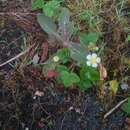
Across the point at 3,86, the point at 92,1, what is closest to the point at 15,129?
the point at 3,86

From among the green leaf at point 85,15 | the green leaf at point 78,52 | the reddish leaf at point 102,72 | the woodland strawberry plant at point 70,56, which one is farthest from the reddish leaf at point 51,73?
the green leaf at point 85,15

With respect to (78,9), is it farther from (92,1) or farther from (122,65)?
(122,65)

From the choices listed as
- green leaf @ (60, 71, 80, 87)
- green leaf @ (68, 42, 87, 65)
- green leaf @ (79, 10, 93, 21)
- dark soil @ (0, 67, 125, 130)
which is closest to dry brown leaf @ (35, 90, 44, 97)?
dark soil @ (0, 67, 125, 130)

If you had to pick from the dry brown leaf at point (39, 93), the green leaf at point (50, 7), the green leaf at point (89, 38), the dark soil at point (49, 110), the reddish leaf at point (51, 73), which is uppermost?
the green leaf at point (50, 7)

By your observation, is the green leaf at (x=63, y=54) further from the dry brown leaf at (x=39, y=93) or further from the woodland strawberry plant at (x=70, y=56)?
the dry brown leaf at (x=39, y=93)

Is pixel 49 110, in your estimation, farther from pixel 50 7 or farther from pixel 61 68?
pixel 50 7

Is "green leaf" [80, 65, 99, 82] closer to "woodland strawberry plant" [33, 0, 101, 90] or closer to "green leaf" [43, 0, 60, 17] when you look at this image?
"woodland strawberry plant" [33, 0, 101, 90]
